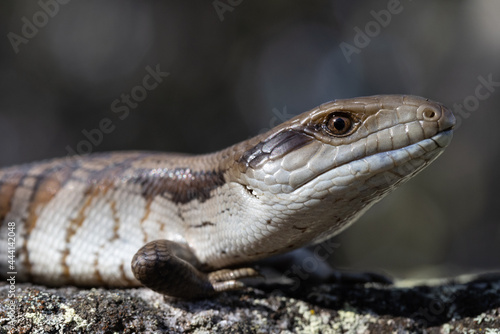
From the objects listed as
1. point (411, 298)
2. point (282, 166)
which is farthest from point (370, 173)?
point (411, 298)

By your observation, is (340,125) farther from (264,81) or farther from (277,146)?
(264,81)

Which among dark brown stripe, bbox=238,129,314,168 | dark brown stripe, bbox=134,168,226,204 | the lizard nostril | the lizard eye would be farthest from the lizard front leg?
the lizard nostril

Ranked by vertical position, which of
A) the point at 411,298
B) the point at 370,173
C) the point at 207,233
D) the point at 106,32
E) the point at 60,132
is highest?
the point at 106,32

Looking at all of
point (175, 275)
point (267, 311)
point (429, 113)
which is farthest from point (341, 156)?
point (175, 275)

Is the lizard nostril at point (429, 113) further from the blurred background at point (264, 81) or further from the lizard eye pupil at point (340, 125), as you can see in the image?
the blurred background at point (264, 81)

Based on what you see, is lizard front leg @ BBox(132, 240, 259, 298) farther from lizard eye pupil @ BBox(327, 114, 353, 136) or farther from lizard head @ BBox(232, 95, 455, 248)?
lizard eye pupil @ BBox(327, 114, 353, 136)

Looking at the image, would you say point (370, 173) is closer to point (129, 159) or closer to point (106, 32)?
point (129, 159)
